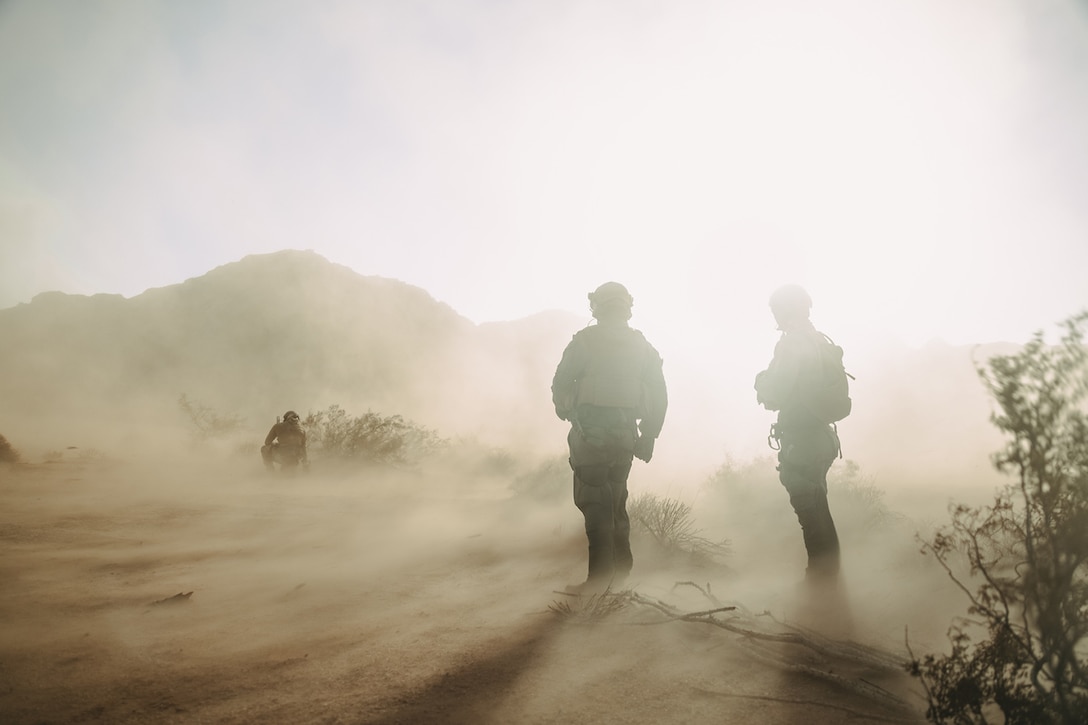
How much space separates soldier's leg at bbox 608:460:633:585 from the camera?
3.57 meters

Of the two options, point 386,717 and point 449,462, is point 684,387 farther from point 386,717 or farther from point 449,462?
point 386,717

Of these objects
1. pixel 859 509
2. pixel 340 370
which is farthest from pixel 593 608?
pixel 340 370

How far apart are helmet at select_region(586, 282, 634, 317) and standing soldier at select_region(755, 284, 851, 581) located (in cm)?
120

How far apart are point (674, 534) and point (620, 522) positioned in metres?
1.31

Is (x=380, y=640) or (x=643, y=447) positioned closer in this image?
(x=380, y=640)

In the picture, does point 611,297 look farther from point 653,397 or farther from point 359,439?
point 359,439

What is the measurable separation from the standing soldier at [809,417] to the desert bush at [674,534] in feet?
3.58

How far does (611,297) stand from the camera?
12.7ft

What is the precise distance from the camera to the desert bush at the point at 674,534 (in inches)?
179

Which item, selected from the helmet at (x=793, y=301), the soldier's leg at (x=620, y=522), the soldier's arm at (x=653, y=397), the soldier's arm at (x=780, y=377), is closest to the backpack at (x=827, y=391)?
the soldier's arm at (x=780, y=377)

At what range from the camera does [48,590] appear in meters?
3.04

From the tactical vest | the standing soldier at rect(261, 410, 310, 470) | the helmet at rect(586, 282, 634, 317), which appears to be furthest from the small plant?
the standing soldier at rect(261, 410, 310, 470)

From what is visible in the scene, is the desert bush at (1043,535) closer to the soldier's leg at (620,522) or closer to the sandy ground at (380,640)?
the sandy ground at (380,640)

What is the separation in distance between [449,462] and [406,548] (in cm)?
A: 898
